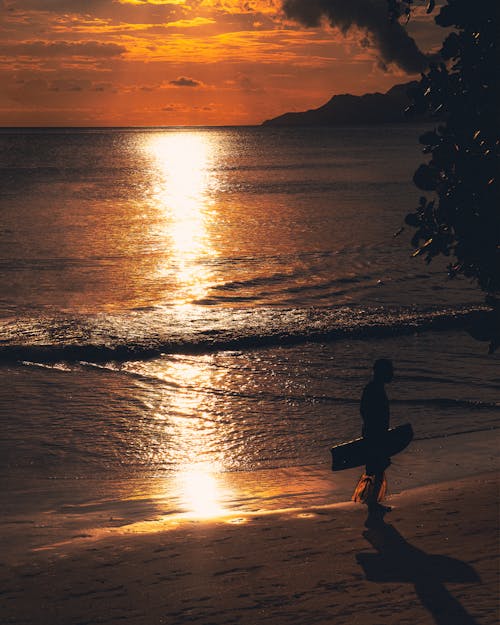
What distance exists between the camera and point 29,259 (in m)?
36.4

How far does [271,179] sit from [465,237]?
92.4 m

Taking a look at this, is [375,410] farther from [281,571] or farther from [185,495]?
[185,495]

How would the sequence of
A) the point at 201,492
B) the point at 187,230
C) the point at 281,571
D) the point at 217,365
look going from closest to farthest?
the point at 281,571 < the point at 201,492 < the point at 217,365 < the point at 187,230

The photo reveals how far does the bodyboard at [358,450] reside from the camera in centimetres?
956

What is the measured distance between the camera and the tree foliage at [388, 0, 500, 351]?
727 cm

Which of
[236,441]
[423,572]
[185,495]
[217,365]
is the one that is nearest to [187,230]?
[217,365]

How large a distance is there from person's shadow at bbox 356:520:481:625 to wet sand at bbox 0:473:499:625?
10 mm

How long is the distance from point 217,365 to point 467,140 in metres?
11.8

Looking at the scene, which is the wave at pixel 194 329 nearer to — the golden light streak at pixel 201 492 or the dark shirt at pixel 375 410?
the golden light streak at pixel 201 492

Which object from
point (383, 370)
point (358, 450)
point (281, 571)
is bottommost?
point (281, 571)

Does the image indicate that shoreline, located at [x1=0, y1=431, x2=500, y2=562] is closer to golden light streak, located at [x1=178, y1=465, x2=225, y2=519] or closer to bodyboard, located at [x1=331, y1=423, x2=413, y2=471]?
golden light streak, located at [x1=178, y1=465, x2=225, y2=519]

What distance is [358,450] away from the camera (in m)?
9.57

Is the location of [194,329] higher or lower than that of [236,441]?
higher

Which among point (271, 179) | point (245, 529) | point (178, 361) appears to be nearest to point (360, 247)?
point (178, 361)
